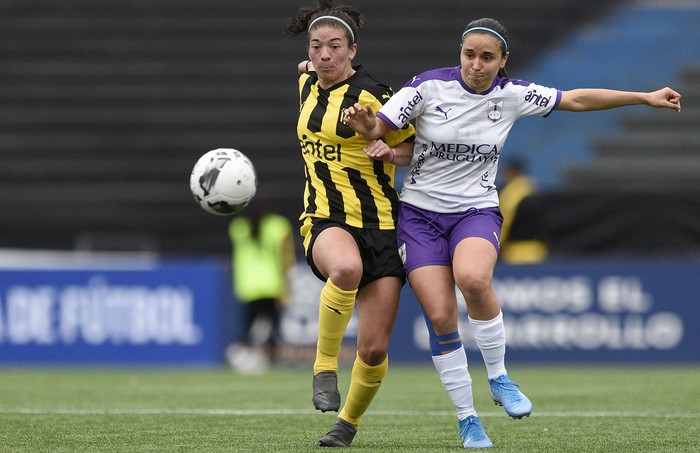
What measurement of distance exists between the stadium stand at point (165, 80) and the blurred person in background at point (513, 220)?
4891 mm

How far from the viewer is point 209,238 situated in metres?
14.4

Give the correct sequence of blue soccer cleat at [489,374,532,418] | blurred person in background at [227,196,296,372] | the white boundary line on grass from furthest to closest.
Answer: blurred person in background at [227,196,296,372] < the white boundary line on grass < blue soccer cleat at [489,374,532,418]

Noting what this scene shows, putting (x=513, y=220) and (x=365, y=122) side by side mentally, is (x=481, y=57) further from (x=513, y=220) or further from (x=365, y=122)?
(x=513, y=220)

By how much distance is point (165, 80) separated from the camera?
1902cm

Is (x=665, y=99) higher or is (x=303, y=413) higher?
(x=665, y=99)

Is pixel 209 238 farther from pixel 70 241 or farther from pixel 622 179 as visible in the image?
pixel 622 179

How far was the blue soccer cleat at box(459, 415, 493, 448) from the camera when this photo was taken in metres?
5.63

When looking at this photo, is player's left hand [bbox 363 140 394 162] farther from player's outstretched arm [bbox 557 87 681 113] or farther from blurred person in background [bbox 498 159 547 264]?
blurred person in background [bbox 498 159 547 264]

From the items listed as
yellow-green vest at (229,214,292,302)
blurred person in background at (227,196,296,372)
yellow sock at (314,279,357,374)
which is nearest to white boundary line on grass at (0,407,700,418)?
yellow sock at (314,279,357,374)

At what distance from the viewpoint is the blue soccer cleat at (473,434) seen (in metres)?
5.63

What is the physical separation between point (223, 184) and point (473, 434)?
1.71 m

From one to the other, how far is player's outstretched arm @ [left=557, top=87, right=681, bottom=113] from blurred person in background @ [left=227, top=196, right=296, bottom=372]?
285 inches

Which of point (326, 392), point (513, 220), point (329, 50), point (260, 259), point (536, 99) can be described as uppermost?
point (329, 50)

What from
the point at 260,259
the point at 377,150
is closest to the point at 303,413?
the point at 377,150
